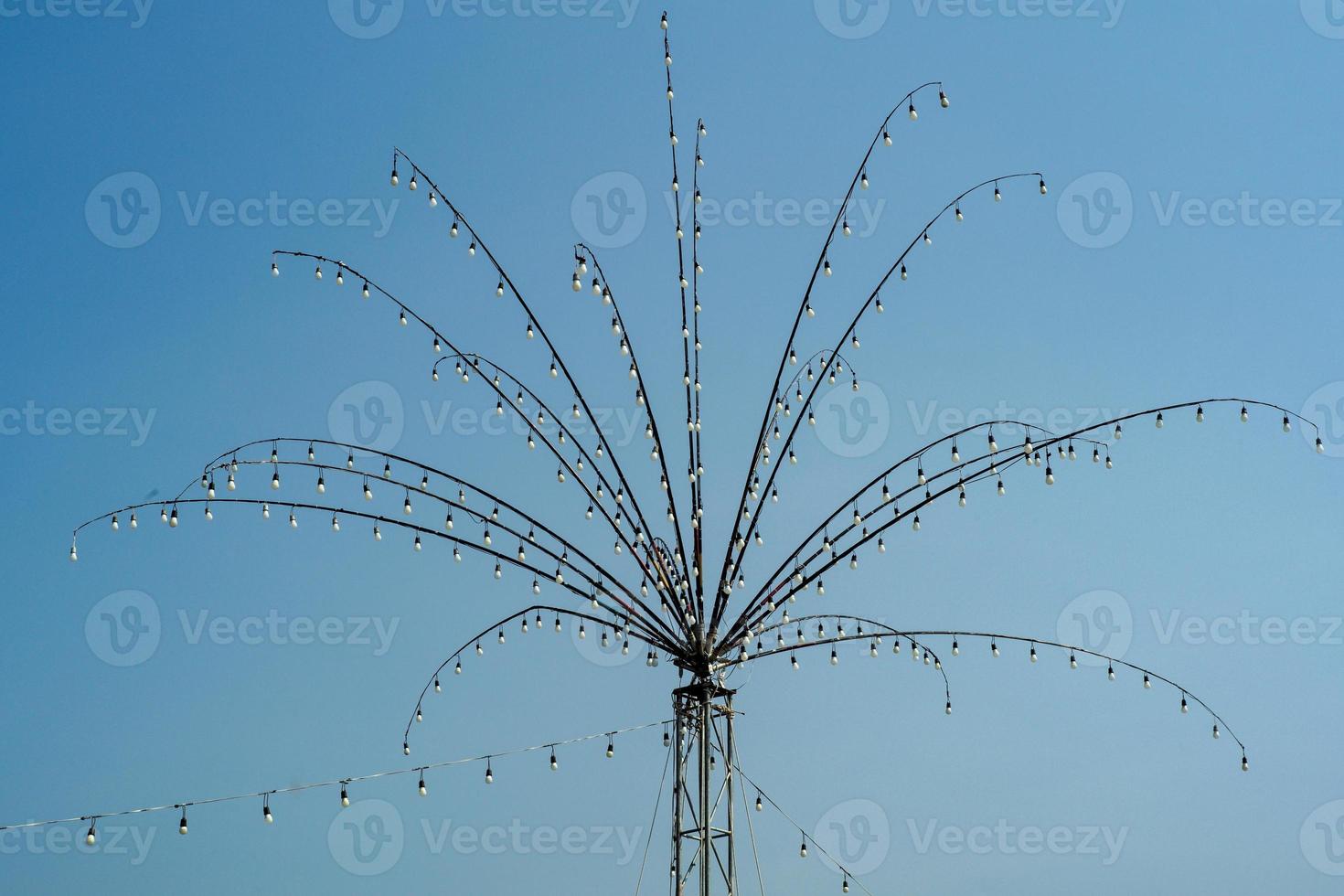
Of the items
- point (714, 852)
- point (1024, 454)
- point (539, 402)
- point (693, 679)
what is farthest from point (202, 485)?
point (1024, 454)

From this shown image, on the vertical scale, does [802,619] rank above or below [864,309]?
below

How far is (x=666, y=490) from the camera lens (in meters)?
7.67

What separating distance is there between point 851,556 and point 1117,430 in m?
1.56

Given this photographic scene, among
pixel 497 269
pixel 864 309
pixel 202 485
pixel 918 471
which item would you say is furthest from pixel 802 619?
pixel 202 485

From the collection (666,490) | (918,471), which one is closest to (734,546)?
(666,490)

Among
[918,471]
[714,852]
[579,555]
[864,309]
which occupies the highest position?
[864,309]

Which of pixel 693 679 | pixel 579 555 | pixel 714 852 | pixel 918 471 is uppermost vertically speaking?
pixel 918 471

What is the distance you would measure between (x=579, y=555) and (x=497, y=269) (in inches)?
68.1

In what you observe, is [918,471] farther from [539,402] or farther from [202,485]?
[202,485]

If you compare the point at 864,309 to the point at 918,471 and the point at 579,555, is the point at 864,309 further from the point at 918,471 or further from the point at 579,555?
the point at 579,555

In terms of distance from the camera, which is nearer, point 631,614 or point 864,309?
point 631,614

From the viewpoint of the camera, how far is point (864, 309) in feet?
26.7

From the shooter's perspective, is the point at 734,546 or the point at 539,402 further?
the point at 539,402

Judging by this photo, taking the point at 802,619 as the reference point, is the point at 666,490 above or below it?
above
